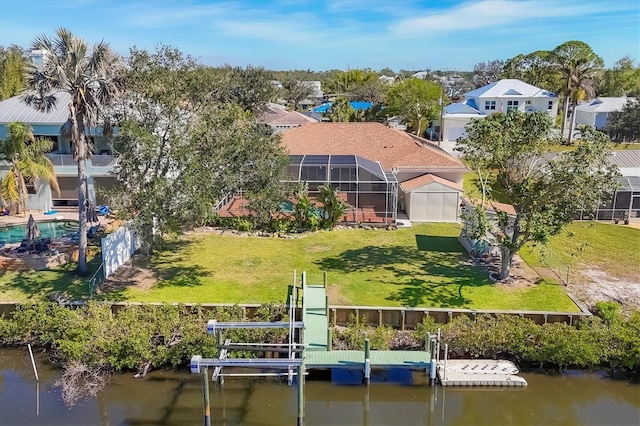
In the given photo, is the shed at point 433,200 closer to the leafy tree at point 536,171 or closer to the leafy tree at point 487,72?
the leafy tree at point 536,171

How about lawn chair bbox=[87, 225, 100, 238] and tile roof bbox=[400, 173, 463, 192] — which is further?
tile roof bbox=[400, 173, 463, 192]

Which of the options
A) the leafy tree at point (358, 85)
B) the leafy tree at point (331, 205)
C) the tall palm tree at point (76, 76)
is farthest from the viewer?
the leafy tree at point (358, 85)

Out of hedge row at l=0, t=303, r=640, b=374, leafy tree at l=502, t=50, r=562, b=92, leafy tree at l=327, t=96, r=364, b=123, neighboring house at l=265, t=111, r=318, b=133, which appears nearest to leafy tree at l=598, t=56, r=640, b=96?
leafy tree at l=502, t=50, r=562, b=92

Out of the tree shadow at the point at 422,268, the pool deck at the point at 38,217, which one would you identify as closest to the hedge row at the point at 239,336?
the tree shadow at the point at 422,268

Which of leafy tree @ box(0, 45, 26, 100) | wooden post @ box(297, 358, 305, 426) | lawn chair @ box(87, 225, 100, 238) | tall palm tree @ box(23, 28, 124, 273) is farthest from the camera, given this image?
leafy tree @ box(0, 45, 26, 100)

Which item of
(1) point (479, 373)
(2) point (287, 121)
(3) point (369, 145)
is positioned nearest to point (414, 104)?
(2) point (287, 121)

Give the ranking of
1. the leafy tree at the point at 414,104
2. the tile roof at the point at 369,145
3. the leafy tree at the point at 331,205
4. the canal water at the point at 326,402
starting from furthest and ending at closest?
1. the leafy tree at the point at 414,104
2. the tile roof at the point at 369,145
3. the leafy tree at the point at 331,205
4. the canal water at the point at 326,402

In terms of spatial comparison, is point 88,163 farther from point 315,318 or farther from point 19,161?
point 315,318

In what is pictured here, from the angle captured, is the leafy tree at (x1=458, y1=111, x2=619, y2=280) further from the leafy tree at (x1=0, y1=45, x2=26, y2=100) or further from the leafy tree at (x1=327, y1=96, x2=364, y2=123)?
the leafy tree at (x1=327, y1=96, x2=364, y2=123)
